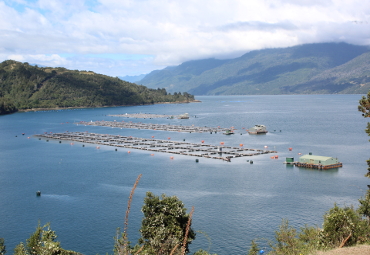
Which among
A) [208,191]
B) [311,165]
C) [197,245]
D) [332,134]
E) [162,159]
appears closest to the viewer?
[197,245]

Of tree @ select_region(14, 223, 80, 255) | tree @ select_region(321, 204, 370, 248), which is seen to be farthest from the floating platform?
tree @ select_region(14, 223, 80, 255)

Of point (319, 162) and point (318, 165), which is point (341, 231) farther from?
point (319, 162)

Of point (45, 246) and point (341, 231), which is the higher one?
point (45, 246)

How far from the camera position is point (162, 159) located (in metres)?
63.2

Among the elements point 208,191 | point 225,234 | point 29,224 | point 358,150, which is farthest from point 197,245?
point 358,150

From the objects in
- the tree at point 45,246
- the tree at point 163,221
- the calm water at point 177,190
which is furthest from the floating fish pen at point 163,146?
the tree at point 45,246

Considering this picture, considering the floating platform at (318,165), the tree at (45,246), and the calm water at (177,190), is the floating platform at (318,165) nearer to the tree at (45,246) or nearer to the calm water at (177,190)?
the calm water at (177,190)

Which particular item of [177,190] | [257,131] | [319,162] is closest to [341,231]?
[177,190]

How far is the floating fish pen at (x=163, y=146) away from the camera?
217 ft

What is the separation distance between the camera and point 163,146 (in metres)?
75.8

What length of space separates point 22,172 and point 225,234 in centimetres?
3739

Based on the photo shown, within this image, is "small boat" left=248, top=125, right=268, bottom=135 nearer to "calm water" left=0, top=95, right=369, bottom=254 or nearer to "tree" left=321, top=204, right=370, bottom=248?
"calm water" left=0, top=95, right=369, bottom=254

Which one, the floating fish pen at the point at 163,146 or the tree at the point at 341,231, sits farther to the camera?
the floating fish pen at the point at 163,146

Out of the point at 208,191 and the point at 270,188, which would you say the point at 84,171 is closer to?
the point at 208,191
